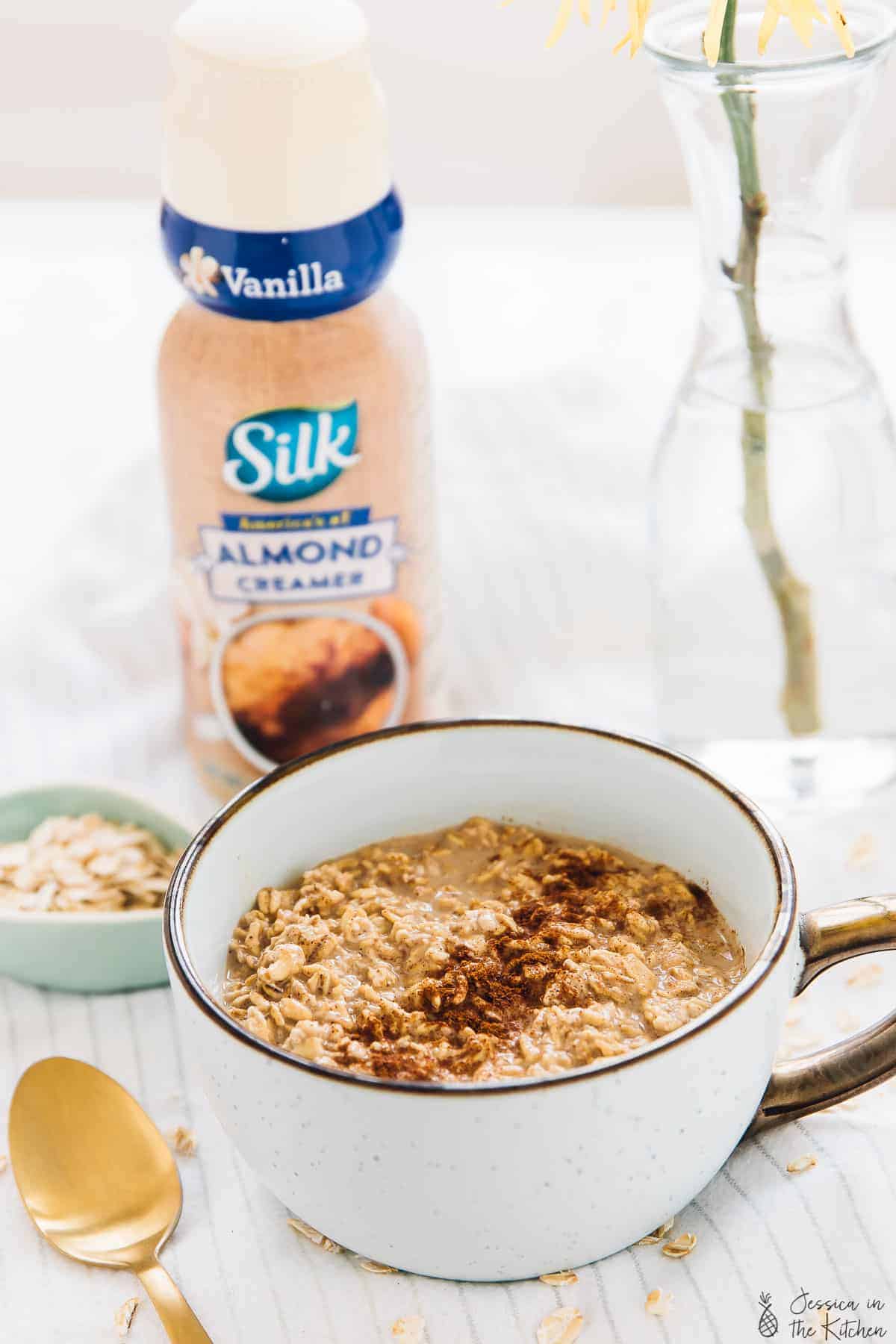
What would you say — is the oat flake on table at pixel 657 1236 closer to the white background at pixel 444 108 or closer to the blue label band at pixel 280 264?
the blue label band at pixel 280 264

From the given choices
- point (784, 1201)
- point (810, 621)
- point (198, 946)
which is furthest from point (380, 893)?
point (810, 621)

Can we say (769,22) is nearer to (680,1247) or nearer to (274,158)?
(274,158)

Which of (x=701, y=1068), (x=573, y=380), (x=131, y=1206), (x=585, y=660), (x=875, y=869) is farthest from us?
(x=573, y=380)

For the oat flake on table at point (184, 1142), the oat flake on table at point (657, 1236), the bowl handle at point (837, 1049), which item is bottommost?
the oat flake on table at point (184, 1142)

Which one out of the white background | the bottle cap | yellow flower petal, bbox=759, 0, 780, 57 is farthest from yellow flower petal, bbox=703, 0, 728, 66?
the white background

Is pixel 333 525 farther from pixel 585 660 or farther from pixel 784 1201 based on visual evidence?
pixel 784 1201

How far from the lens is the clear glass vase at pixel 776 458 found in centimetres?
78

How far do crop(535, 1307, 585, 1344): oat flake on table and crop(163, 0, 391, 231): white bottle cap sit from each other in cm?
49

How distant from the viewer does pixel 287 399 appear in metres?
0.85

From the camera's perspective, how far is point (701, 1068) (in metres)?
0.58

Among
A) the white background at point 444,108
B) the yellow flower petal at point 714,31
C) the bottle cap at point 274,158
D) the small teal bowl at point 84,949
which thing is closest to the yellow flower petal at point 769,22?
the yellow flower petal at point 714,31

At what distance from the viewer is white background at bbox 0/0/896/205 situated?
163cm

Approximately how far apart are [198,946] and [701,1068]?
0.68ft

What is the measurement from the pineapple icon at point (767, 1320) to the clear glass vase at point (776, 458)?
1.14 feet
